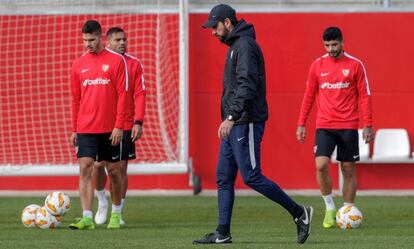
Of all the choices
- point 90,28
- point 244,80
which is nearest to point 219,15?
point 244,80

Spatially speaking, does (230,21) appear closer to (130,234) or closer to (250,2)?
(130,234)

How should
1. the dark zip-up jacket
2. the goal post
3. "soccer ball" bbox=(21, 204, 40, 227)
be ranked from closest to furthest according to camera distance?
1. the dark zip-up jacket
2. "soccer ball" bbox=(21, 204, 40, 227)
3. the goal post

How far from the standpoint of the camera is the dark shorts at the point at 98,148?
10.7 m

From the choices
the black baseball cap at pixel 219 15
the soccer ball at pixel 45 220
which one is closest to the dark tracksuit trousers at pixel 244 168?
the black baseball cap at pixel 219 15

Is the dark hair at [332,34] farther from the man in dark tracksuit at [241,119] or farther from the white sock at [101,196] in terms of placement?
the white sock at [101,196]

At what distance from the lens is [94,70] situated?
10.8m

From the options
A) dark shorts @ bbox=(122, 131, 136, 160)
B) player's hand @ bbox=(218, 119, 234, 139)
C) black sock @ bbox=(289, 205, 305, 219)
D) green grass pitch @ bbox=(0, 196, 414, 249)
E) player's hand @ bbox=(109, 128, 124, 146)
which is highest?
player's hand @ bbox=(218, 119, 234, 139)

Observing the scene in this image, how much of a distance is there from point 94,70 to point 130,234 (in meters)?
1.73

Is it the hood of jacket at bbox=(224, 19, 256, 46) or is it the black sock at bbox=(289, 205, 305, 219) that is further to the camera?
the black sock at bbox=(289, 205, 305, 219)

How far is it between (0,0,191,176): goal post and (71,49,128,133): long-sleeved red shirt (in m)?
5.46

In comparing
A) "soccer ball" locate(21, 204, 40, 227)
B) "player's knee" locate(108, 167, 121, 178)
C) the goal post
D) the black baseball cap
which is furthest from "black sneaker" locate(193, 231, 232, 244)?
the goal post

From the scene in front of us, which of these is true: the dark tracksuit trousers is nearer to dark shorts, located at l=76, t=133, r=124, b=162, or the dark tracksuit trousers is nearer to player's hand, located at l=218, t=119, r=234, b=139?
player's hand, located at l=218, t=119, r=234, b=139

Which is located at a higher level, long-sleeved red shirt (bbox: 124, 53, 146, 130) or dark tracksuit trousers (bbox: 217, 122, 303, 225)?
long-sleeved red shirt (bbox: 124, 53, 146, 130)

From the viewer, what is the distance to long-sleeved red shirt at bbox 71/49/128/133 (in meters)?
10.8
